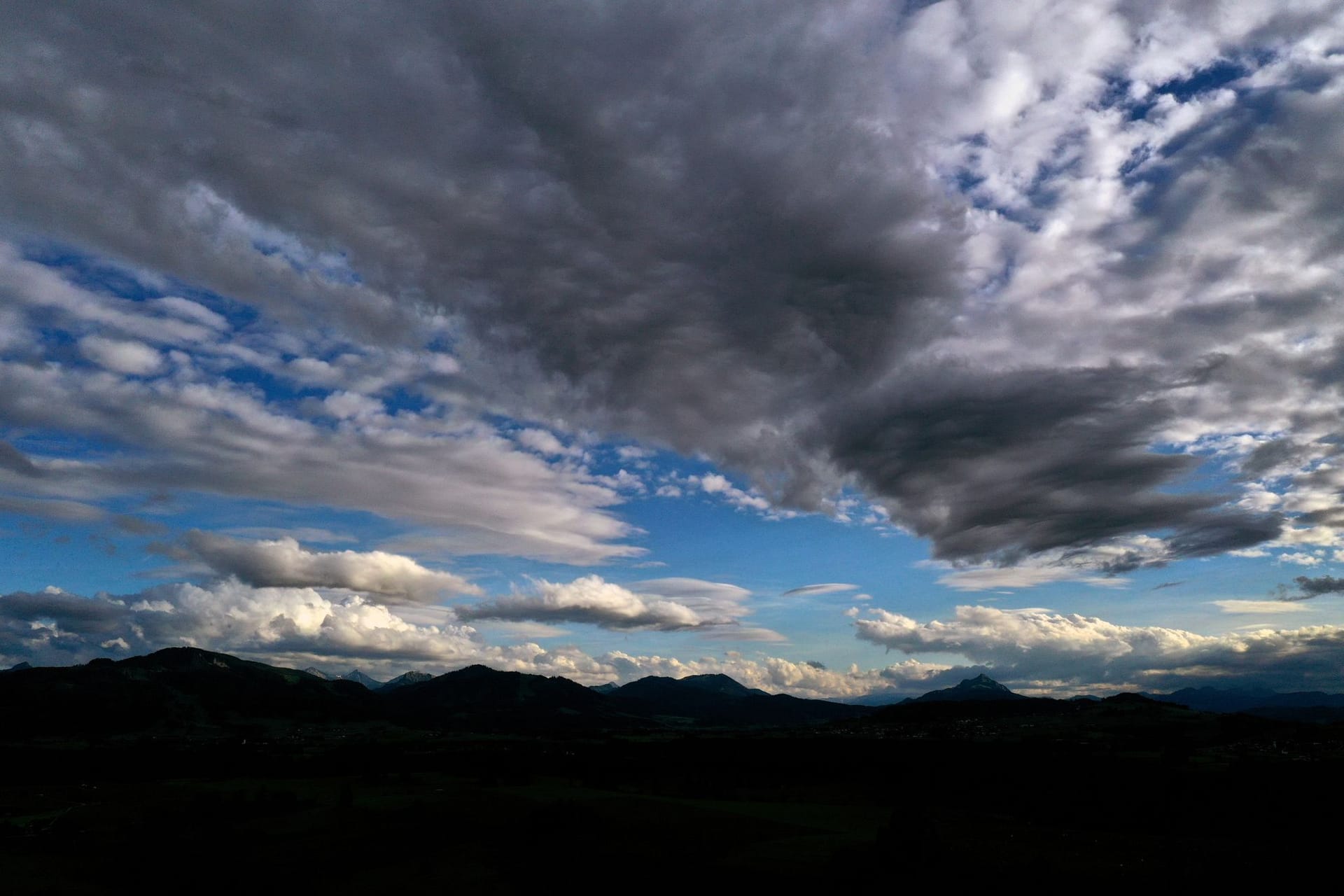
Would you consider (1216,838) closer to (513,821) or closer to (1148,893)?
(1148,893)

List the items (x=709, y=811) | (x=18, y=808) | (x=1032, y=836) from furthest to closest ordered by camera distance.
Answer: (x=18, y=808)
(x=709, y=811)
(x=1032, y=836)

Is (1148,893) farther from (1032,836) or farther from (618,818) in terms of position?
(618,818)

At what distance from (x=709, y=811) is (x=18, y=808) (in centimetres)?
17647

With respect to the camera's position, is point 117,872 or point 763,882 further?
point 117,872

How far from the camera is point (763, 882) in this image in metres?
108

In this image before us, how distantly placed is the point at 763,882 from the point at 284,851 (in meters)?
86.8

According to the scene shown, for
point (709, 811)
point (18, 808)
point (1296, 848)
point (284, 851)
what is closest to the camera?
point (284, 851)

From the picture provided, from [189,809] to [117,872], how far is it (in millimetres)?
32075

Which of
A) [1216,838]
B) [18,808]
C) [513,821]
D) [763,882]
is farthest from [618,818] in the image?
[18,808]

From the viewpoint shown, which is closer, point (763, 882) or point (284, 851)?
point (763, 882)

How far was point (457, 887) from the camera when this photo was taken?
4139 inches

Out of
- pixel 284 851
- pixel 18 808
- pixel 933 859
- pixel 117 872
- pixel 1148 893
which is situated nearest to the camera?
pixel 1148 893

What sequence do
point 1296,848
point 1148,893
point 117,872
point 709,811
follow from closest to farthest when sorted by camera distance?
point 1148,893 → point 117,872 → point 1296,848 → point 709,811

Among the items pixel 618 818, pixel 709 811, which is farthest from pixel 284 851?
pixel 709 811
